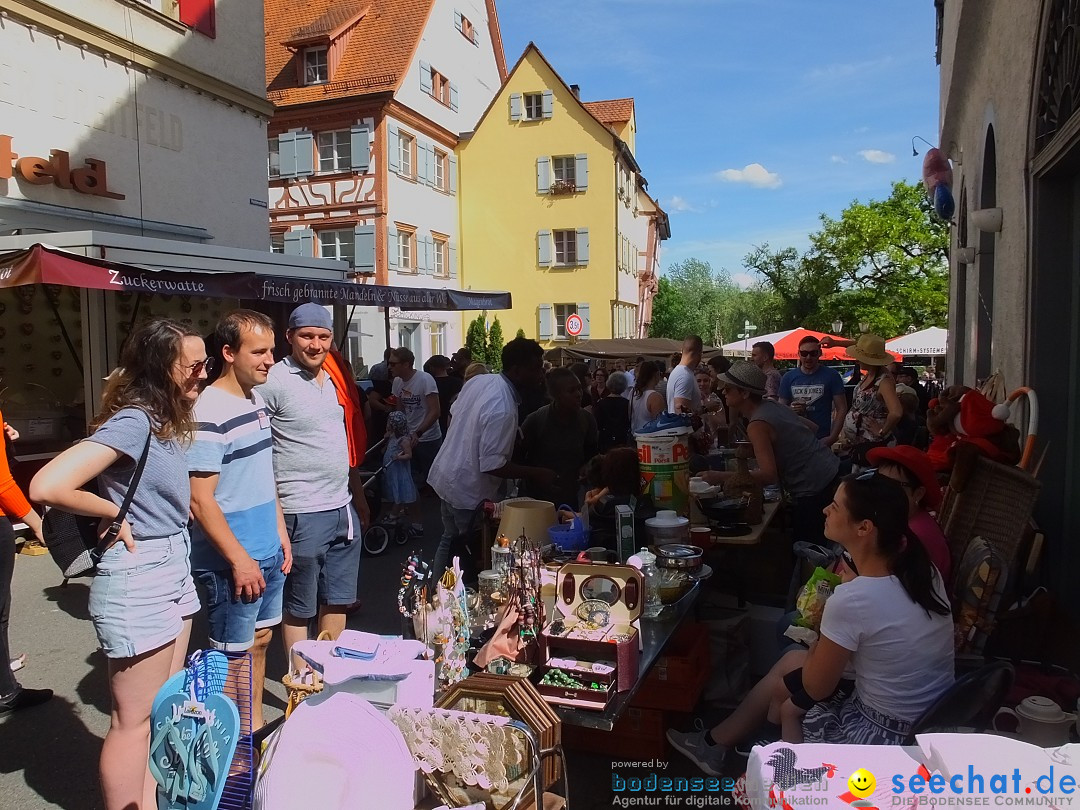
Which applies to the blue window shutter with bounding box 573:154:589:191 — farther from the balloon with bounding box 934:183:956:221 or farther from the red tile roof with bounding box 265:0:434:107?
the balloon with bounding box 934:183:956:221

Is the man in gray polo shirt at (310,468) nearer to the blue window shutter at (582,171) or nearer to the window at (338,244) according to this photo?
the window at (338,244)

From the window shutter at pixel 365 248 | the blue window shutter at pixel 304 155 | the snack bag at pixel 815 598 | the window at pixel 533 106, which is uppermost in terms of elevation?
the window at pixel 533 106

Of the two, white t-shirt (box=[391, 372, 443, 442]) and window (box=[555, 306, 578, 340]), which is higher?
window (box=[555, 306, 578, 340])

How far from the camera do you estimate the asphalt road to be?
343 centimetres

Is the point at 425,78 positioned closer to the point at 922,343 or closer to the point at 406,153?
the point at 406,153

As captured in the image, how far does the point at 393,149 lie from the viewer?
24.2 meters

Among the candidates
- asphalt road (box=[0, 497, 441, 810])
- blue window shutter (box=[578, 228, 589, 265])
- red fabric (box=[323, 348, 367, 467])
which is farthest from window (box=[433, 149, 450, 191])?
red fabric (box=[323, 348, 367, 467])

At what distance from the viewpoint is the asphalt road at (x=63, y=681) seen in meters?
3.43

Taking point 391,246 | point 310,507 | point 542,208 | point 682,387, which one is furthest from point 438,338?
point 310,507

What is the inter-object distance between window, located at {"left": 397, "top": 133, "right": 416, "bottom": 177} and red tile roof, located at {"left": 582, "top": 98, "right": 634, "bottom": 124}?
411 inches

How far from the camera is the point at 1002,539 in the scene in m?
3.53

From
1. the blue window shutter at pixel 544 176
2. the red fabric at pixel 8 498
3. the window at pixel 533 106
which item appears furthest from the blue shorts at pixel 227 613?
the window at pixel 533 106

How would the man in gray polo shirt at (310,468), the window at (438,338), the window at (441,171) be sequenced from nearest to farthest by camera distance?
1. the man in gray polo shirt at (310,468)
2. the window at (438,338)
3. the window at (441,171)

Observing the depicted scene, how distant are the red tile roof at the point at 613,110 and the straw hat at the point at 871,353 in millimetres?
28134
